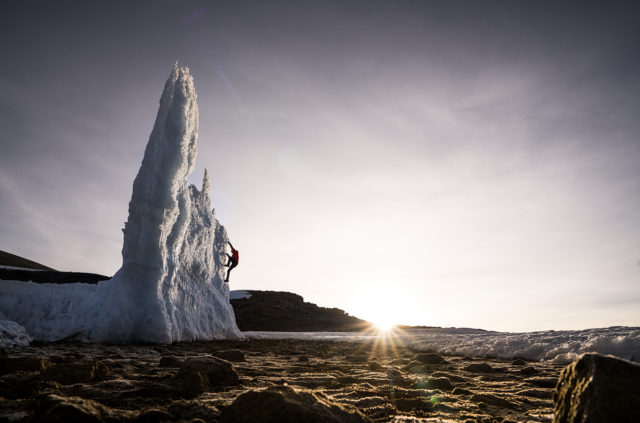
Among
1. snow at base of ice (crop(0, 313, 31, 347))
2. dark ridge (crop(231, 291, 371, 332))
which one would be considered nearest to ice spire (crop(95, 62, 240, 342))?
snow at base of ice (crop(0, 313, 31, 347))

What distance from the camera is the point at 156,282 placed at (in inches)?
412

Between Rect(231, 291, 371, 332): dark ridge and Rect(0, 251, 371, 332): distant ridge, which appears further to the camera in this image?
Rect(231, 291, 371, 332): dark ridge

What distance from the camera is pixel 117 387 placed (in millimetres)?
3295

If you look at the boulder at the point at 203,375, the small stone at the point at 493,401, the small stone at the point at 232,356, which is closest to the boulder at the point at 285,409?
the boulder at the point at 203,375

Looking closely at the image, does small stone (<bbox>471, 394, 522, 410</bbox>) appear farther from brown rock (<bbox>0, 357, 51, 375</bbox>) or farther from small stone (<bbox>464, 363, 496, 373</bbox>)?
brown rock (<bbox>0, 357, 51, 375</bbox>)

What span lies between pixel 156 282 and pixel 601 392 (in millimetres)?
10756

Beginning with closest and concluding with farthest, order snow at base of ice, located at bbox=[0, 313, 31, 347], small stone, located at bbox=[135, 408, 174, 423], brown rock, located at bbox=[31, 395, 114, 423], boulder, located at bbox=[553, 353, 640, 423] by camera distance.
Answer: boulder, located at bbox=[553, 353, 640, 423] < brown rock, located at bbox=[31, 395, 114, 423] < small stone, located at bbox=[135, 408, 174, 423] < snow at base of ice, located at bbox=[0, 313, 31, 347]

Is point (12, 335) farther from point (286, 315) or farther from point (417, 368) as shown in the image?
point (286, 315)

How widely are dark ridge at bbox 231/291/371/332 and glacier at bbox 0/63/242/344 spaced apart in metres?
20.0

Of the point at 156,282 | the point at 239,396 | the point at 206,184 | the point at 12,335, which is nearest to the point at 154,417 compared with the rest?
the point at 239,396

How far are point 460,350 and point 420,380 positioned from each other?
6.21 meters

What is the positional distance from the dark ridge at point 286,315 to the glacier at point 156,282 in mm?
19955

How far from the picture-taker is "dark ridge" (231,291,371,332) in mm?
34000

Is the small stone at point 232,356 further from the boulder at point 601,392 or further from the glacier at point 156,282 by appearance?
the boulder at point 601,392
